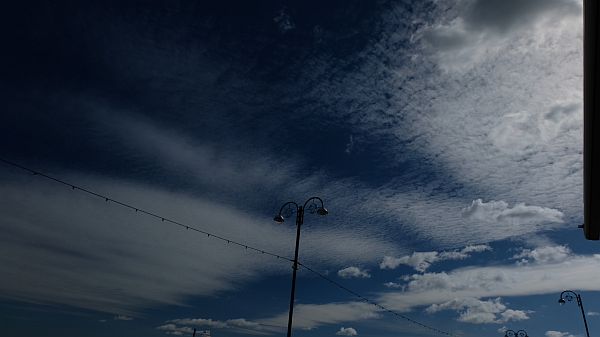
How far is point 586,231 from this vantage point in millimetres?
11289

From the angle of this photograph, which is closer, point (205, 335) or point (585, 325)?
point (585, 325)

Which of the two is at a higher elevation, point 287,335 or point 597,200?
point 597,200

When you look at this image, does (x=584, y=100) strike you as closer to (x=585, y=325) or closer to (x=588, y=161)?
(x=588, y=161)

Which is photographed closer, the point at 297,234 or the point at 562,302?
the point at 297,234

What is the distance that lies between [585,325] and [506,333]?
13797mm

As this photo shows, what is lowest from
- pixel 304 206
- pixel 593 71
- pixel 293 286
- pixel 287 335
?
pixel 287 335

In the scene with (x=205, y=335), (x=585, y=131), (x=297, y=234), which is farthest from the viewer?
(x=205, y=335)

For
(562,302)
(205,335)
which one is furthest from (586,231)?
(205,335)

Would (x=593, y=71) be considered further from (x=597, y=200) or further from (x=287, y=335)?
(x=287, y=335)

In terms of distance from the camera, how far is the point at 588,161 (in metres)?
7.47

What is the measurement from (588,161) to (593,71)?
308 cm

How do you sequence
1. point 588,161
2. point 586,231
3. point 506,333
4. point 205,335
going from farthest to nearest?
point 205,335
point 506,333
point 586,231
point 588,161

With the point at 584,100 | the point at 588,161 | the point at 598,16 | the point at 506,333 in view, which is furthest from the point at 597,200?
the point at 506,333

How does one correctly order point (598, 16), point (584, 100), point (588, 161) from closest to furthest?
point (598, 16)
point (584, 100)
point (588, 161)
